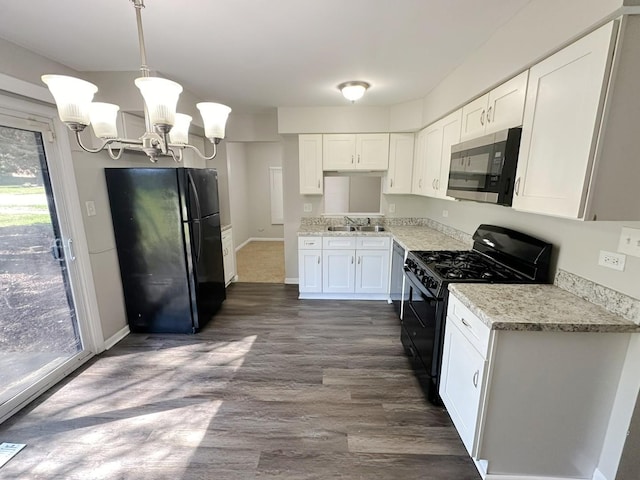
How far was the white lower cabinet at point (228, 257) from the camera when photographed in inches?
168

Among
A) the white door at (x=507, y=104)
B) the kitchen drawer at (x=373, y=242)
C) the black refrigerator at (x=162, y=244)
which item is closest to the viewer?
the white door at (x=507, y=104)

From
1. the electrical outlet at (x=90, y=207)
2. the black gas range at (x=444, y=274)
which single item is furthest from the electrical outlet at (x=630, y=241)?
the electrical outlet at (x=90, y=207)

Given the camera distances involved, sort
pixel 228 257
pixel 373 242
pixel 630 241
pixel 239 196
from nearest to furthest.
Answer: pixel 630 241 → pixel 373 242 → pixel 228 257 → pixel 239 196

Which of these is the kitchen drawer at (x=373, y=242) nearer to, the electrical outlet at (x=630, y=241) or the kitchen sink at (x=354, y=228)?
the kitchen sink at (x=354, y=228)

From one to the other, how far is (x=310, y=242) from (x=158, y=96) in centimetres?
270

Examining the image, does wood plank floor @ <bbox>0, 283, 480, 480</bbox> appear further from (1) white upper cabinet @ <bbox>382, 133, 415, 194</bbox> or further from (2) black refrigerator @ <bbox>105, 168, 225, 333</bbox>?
(1) white upper cabinet @ <bbox>382, 133, 415, 194</bbox>

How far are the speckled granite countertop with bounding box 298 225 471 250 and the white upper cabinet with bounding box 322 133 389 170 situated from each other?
87cm

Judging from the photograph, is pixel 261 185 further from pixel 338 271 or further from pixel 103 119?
pixel 103 119

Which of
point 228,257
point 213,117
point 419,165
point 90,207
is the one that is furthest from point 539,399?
point 228,257

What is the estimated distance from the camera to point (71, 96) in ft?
3.92

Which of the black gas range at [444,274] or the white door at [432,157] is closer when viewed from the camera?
the black gas range at [444,274]

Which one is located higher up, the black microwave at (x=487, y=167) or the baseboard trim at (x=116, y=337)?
the black microwave at (x=487, y=167)

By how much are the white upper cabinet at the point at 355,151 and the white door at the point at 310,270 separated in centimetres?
119

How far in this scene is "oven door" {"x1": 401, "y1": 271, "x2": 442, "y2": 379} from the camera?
199cm
